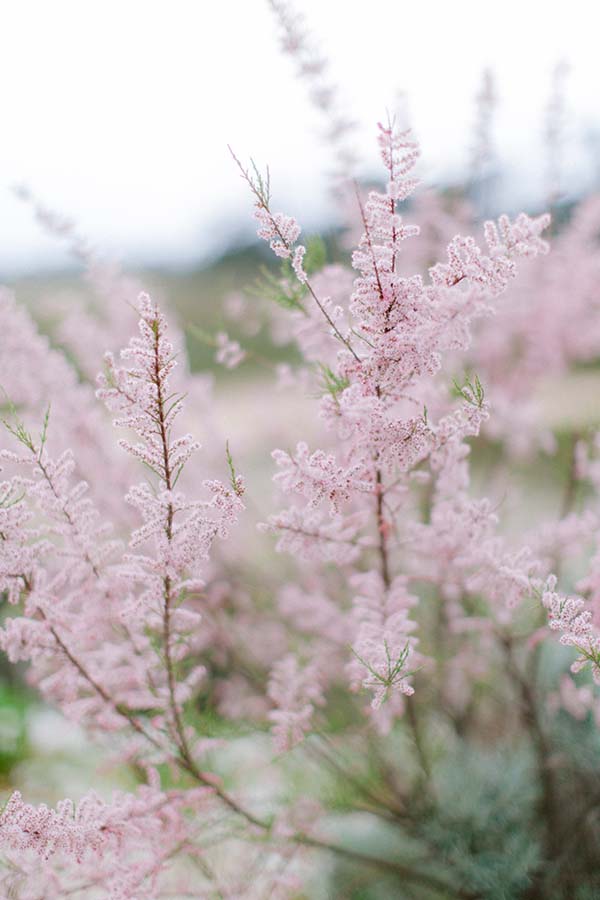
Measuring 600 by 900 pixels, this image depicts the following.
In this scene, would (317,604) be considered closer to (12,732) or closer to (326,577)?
(326,577)

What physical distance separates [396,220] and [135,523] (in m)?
0.65

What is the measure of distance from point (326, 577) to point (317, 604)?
0.54ft

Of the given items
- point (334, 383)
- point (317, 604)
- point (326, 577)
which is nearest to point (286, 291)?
point (334, 383)

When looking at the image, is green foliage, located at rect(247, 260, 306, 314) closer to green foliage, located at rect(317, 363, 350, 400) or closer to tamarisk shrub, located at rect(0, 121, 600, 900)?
tamarisk shrub, located at rect(0, 121, 600, 900)

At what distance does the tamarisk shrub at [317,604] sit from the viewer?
1.70 feet

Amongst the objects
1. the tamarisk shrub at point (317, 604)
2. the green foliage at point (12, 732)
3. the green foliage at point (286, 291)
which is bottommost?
the green foliage at point (12, 732)

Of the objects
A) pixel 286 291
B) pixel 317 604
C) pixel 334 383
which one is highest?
pixel 286 291

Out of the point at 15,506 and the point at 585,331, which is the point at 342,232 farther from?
the point at 15,506

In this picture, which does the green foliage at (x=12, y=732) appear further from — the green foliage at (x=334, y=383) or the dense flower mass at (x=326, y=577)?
the green foliage at (x=334, y=383)

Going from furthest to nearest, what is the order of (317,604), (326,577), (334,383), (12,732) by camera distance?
(12,732) → (326,577) → (317,604) → (334,383)

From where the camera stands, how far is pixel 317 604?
3.31ft

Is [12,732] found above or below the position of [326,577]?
below

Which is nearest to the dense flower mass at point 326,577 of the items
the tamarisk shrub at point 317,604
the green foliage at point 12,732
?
the tamarisk shrub at point 317,604

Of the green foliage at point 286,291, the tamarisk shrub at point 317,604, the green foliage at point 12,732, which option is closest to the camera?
the tamarisk shrub at point 317,604
